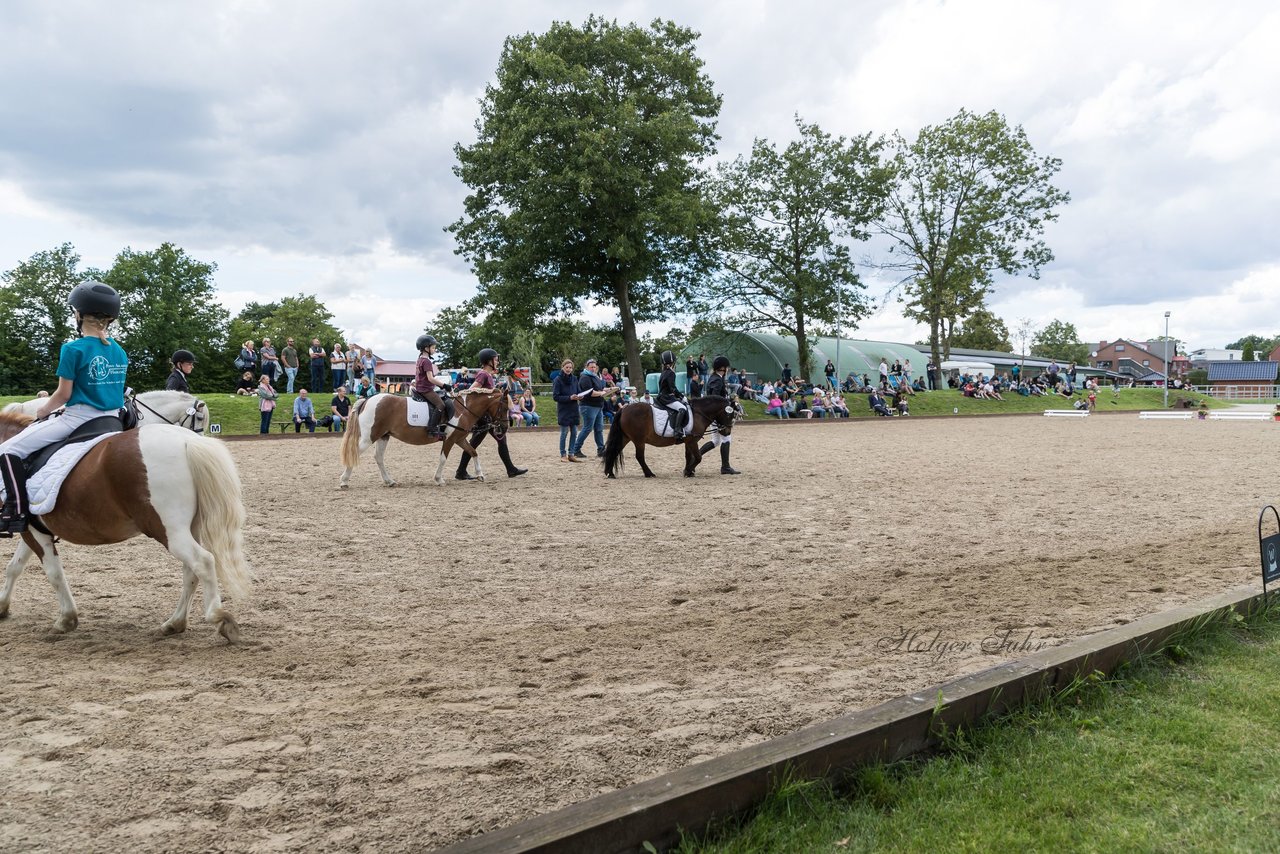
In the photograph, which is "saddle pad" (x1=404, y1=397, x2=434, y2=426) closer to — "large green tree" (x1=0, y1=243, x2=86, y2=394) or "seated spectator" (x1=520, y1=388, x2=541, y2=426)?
"seated spectator" (x1=520, y1=388, x2=541, y2=426)

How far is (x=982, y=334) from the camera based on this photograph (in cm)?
9775

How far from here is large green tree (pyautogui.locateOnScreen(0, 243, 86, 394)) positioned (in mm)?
53125

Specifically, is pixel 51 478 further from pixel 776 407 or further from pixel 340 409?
pixel 776 407

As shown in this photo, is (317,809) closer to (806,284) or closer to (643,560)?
(643,560)

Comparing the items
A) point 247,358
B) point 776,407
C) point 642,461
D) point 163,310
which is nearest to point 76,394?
point 642,461

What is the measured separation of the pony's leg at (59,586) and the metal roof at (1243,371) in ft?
429

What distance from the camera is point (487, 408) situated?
13.8 m

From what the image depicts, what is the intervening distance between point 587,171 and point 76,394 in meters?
28.0

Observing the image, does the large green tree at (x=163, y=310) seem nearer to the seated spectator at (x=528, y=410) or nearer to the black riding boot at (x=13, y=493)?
Answer: the seated spectator at (x=528, y=410)

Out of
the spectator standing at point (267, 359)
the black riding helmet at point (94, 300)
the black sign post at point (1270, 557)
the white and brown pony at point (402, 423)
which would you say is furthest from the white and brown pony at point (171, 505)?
the spectator standing at point (267, 359)

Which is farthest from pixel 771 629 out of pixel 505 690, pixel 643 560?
pixel 643 560

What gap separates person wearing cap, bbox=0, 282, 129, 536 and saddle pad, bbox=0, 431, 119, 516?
0.07 m

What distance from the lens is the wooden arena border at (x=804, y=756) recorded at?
8.64 ft

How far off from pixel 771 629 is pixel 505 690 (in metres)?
1.86
